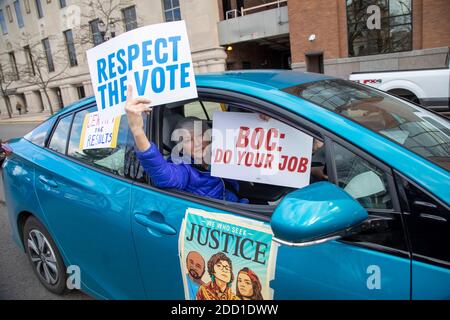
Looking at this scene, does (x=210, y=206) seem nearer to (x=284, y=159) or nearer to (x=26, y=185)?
(x=284, y=159)

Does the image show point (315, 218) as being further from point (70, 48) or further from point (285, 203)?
point (70, 48)

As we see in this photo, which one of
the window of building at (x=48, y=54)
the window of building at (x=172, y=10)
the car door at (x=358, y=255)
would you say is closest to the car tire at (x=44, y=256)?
the car door at (x=358, y=255)

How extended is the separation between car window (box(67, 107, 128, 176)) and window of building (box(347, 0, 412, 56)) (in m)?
17.0

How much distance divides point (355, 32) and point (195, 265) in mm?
18187

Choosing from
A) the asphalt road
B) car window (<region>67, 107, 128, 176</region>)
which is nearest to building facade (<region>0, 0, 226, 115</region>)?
the asphalt road

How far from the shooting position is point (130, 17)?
89.3 ft

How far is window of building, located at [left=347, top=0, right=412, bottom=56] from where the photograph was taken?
16125 millimetres

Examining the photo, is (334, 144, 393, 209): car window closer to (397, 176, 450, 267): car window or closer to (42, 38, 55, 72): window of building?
(397, 176, 450, 267): car window

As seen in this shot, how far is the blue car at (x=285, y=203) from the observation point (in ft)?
4.16

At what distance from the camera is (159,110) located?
2.15 metres

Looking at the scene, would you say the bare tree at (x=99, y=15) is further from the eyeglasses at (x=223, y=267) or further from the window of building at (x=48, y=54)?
the eyeglasses at (x=223, y=267)

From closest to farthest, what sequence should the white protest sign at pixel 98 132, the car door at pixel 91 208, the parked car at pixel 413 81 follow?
the car door at pixel 91 208
the white protest sign at pixel 98 132
the parked car at pixel 413 81

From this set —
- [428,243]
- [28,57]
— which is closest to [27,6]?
[28,57]
